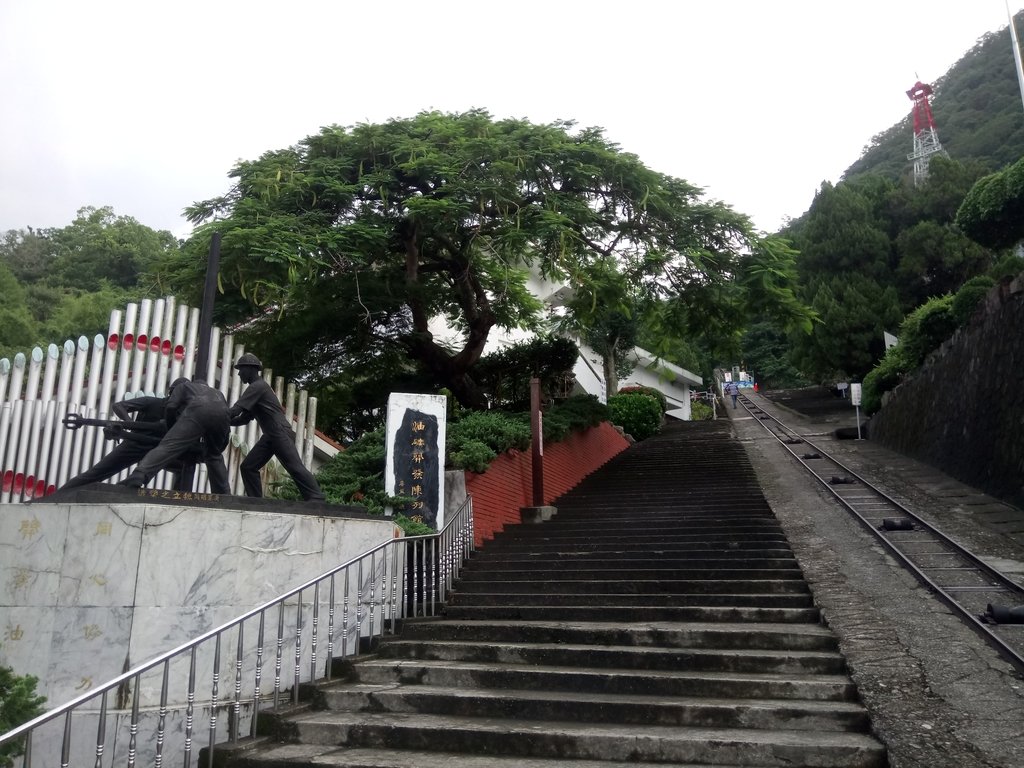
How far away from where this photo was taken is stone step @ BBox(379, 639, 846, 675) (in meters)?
5.52

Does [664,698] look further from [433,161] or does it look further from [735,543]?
[433,161]

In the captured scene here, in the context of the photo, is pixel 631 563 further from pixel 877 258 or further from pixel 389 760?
pixel 877 258

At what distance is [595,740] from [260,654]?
224 centimetres

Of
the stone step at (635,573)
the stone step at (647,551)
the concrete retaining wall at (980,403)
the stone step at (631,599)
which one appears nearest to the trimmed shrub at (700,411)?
the concrete retaining wall at (980,403)

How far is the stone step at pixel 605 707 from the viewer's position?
15.4ft

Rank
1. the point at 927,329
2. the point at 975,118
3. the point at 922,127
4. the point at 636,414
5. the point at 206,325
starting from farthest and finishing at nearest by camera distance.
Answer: the point at 975,118, the point at 922,127, the point at 636,414, the point at 927,329, the point at 206,325

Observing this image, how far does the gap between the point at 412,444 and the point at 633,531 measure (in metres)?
3.17

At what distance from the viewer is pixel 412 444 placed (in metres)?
9.23

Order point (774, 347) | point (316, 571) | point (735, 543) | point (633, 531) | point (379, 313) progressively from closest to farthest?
point (316, 571) < point (735, 543) < point (633, 531) < point (379, 313) < point (774, 347)

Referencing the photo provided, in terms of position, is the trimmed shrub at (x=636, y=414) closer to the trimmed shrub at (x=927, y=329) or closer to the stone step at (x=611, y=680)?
the trimmed shrub at (x=927, y=329)

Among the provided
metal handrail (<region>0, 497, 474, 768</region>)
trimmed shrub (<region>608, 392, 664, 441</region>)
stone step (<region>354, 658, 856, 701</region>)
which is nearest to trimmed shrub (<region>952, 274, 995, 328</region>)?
trimmed shrub (<region>608, 392, 664, 441</region>)

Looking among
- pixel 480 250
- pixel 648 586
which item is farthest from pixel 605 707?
pixel 480 250

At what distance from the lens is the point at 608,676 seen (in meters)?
5.46

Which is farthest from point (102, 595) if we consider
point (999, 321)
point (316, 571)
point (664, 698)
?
point (999, 321)
